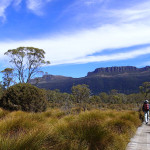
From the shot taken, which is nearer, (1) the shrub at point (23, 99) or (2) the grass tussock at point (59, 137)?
(2) the grass tussock at point (59, 137)

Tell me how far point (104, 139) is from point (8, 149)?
8.45ft

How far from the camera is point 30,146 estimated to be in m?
3.39

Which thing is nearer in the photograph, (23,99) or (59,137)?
(59,137)

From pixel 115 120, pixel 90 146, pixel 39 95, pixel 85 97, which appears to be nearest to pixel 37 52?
pixel 85 97

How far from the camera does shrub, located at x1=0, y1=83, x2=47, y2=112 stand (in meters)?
11.7

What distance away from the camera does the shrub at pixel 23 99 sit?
38.5 feet

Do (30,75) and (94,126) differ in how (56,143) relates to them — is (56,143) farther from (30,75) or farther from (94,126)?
(30,75)

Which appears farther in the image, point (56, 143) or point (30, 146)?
point (56, 143)

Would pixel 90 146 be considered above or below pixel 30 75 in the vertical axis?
below

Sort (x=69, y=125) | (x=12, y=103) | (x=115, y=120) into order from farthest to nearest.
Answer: (x=12, y=103), (x=115, y=120), (x=69, y=125)

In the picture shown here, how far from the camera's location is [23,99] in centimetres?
1196

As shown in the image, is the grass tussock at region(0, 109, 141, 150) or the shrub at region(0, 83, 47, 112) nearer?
the grass tussock at region(0, 109, 141, 150)

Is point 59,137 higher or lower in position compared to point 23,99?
lower

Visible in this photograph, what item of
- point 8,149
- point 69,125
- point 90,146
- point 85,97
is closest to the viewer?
point 8,149
